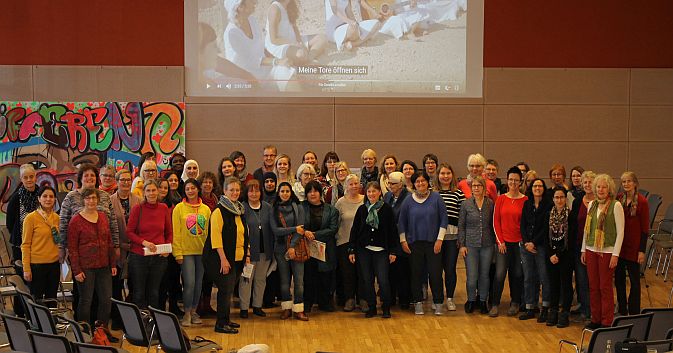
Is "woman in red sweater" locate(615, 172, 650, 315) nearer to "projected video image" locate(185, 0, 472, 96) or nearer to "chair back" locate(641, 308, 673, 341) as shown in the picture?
"chair back" locate(641, 308, 673, 341)

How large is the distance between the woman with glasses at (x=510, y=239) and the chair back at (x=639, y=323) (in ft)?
7.78

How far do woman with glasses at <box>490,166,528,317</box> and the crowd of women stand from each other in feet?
0.04

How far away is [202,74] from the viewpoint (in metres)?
11.9

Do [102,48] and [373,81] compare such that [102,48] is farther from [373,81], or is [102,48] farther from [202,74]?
[373,81]

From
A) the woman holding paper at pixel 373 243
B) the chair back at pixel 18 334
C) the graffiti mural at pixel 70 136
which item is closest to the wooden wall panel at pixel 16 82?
the graffiti mural at pixel 70 136

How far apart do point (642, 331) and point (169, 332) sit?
130 inches

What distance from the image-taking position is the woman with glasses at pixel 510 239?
8477 mm

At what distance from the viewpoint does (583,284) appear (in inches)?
329

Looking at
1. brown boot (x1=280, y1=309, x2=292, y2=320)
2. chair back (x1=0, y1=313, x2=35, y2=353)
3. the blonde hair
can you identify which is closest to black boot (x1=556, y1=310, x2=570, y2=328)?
the blonde hair

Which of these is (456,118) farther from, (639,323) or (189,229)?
(639,323)

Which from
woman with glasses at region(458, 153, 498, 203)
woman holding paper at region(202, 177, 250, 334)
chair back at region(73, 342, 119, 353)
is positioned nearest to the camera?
chair back at region(73, 342, 119, 353)

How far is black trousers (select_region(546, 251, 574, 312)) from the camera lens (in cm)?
827

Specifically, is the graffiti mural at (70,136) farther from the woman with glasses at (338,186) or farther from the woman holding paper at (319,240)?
the woman holding paper at (319,240)

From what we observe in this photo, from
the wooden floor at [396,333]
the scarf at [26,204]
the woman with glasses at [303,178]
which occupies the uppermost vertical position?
the woman with glasses at [303,178]
